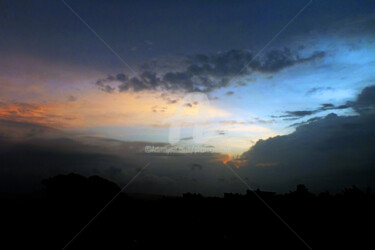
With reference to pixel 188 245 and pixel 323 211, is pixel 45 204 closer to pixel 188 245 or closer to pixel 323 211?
pixel 188 245

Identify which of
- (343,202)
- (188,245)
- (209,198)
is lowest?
(188,245)

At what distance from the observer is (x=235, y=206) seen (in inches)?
1997

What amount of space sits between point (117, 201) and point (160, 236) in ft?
83.2

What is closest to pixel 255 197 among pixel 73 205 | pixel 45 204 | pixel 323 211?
pixel 323 211

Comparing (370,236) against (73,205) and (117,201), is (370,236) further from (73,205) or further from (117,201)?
(73,205)

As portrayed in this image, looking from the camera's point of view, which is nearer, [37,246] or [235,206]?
[37,246]

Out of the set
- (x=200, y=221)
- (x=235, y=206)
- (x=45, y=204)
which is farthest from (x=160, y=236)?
(x=45, y=204)

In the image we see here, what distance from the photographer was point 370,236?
29641 millimetres

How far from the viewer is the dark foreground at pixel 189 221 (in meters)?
34.6

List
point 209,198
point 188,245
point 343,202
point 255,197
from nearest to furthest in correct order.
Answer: point 188,245
point 343,202
point 255,197
point 209,198

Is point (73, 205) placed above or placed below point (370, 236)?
below

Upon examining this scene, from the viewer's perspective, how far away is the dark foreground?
113ft

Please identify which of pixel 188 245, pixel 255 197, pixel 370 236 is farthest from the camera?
pixel 255 197

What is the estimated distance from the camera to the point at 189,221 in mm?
43500
